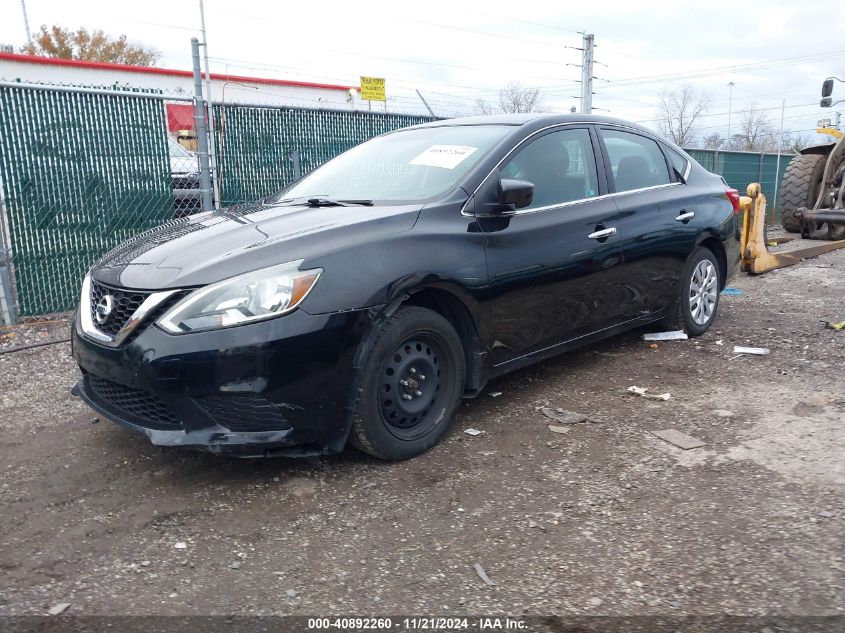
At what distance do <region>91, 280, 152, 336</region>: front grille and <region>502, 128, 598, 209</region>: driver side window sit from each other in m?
2.02

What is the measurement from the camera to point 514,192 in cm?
369

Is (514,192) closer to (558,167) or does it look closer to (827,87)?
(558,167)

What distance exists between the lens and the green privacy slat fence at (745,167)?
13.8m

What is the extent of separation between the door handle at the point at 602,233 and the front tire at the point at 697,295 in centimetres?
106

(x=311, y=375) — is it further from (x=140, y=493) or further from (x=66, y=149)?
(x=66, y=149)

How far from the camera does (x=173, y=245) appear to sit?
344 centimetres

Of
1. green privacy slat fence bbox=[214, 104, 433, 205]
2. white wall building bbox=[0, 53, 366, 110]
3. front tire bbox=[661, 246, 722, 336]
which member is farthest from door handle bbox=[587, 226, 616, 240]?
white wall building bbox=[0, 53, 366, 110]

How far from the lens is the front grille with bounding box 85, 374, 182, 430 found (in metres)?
3.07

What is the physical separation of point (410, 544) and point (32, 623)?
130cm

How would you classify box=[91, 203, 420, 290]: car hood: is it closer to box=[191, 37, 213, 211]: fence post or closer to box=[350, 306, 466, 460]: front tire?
box=[350, 306, 466, 460]: front tire

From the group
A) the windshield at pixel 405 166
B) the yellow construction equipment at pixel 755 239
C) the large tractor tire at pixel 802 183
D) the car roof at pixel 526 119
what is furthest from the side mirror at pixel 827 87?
the windshield at pixel 405 166

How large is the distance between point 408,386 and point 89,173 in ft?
14.3

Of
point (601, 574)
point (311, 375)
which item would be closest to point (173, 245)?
point (311, 375)

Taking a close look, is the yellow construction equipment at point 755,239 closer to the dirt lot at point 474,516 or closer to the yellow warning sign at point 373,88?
the dirt lot at point 474,516
